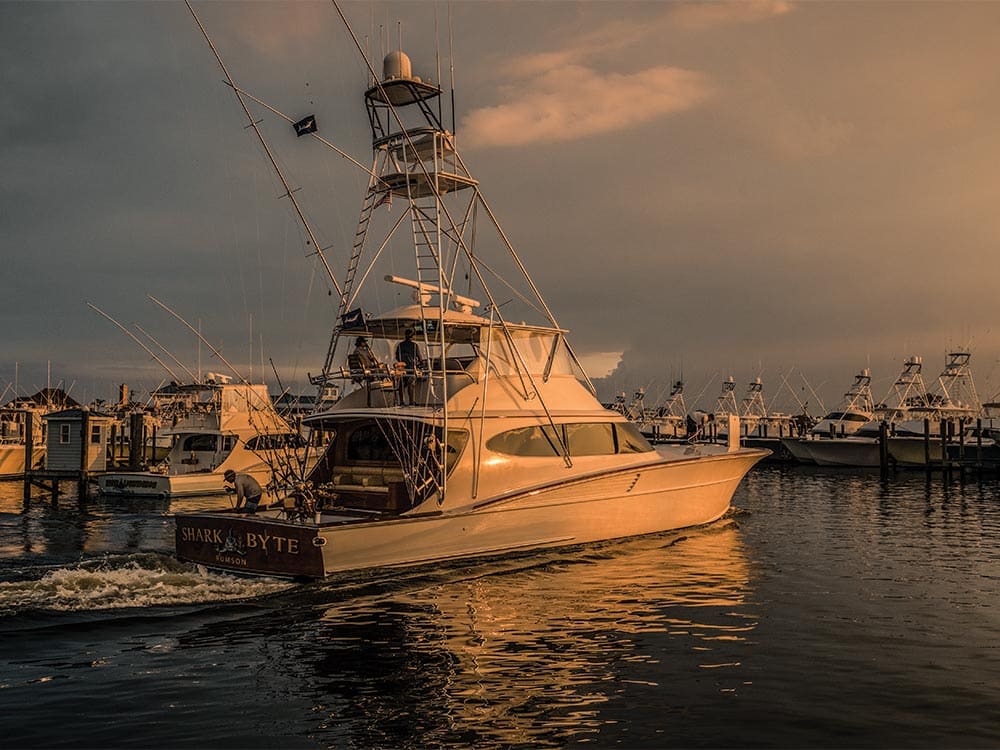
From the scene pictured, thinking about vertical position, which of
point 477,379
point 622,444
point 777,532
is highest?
point 477,379

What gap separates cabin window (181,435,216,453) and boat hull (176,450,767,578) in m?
22.3

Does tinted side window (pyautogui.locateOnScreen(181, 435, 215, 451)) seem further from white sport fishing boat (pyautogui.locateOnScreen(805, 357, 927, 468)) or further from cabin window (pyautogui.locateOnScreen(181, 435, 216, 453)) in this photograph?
white sport fishing boat (pyautogui.locateOnScreen(805, 357, 927, 468))

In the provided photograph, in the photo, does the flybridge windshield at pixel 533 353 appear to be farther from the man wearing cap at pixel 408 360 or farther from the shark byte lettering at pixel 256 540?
the shark byte lettering at pixel 256 540

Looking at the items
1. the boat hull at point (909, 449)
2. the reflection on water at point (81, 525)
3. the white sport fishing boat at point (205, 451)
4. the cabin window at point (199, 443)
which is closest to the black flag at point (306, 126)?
the reflection on water at point (81, 525)

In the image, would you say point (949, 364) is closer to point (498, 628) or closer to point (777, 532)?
point (777, 532)

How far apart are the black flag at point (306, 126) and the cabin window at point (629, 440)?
9.16 metres

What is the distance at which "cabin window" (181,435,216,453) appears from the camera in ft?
120

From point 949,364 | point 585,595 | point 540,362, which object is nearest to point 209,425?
point 540,362

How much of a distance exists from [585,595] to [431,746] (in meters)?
6.32

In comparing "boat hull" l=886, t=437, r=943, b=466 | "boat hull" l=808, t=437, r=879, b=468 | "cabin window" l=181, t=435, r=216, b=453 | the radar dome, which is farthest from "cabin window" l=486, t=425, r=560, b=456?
"boat hull" l=808, t=437, r=879, b=468

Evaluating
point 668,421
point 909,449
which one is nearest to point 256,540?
point 909,449

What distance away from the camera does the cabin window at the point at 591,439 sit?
58.0 feet

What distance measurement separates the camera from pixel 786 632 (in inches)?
444

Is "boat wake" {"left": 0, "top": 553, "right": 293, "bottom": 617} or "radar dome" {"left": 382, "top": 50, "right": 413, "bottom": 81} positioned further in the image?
"radar dome" {"left": 382, "top": 50, "right": 413, "bottom": 81}
